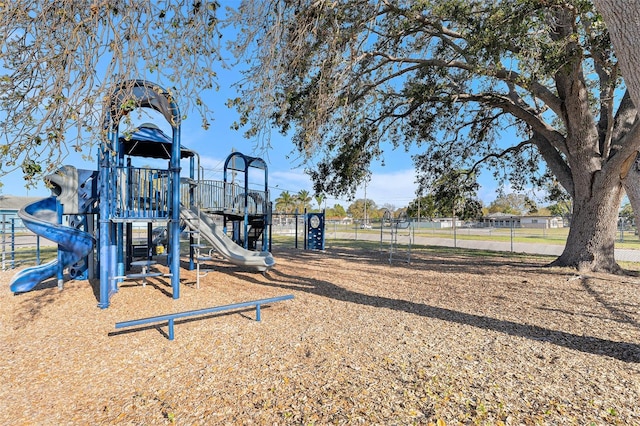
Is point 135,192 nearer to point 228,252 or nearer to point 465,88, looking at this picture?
point 228,252

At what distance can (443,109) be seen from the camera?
11.2 meters

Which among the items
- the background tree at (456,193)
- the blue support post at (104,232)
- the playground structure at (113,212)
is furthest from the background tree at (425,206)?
the blue support post at (104,232)

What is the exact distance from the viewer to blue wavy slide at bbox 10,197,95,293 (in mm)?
6270

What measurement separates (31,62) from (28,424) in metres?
3.16

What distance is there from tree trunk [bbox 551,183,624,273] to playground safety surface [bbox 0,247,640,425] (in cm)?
243

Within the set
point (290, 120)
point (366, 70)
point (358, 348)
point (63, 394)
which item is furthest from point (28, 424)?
point (366, 70)

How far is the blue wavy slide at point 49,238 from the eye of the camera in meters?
6.27

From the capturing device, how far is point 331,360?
3635mm

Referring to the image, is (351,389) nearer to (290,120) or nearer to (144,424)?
(144,424)

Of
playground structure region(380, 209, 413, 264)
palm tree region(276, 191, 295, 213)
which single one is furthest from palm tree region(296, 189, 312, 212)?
playground structure region(380, 209, 413, 264)

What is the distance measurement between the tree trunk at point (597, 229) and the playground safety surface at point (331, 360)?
2.43 metres

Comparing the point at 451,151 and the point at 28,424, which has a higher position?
the point at 451,151

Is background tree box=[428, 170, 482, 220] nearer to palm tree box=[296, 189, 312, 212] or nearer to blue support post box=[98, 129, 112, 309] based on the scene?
blue support post box=[98, 129, 112, 309]

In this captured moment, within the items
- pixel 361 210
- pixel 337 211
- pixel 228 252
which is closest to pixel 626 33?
pixel 228 252
